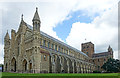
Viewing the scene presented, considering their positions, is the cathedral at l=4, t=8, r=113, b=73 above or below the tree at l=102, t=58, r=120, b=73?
above

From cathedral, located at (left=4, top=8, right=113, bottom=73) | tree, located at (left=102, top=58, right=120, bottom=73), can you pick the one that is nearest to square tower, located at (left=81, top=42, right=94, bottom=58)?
tree, located at (left=102, top=58, right=120, bottom=73)

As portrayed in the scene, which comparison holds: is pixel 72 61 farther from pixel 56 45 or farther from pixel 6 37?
pixel 6 37

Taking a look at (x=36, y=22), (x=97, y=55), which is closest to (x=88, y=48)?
(x=97, y=55)

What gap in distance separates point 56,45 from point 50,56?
12.8 m

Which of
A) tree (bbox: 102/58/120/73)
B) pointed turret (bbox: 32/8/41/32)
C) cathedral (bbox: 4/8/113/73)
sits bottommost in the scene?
tree (bbox: 102/58/120/73)

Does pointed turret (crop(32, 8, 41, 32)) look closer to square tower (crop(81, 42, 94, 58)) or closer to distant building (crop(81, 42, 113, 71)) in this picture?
distant building (crop(81, 42, 113, 71))

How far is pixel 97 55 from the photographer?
10662 centimetres

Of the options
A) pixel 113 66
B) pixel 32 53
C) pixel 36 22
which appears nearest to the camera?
pixel 32 53

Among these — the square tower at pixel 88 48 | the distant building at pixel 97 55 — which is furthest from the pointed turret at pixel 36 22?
the square tower at pixel 88 48

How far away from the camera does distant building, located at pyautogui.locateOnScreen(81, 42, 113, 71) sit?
98.5 meters

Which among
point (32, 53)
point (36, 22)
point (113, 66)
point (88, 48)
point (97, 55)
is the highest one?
point (36, 22)

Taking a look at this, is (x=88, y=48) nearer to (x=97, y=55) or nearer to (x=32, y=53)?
(x=97, y=55)

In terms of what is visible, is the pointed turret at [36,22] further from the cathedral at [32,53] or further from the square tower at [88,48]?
the square tower at [88,48]

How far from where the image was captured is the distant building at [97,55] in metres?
98.5
